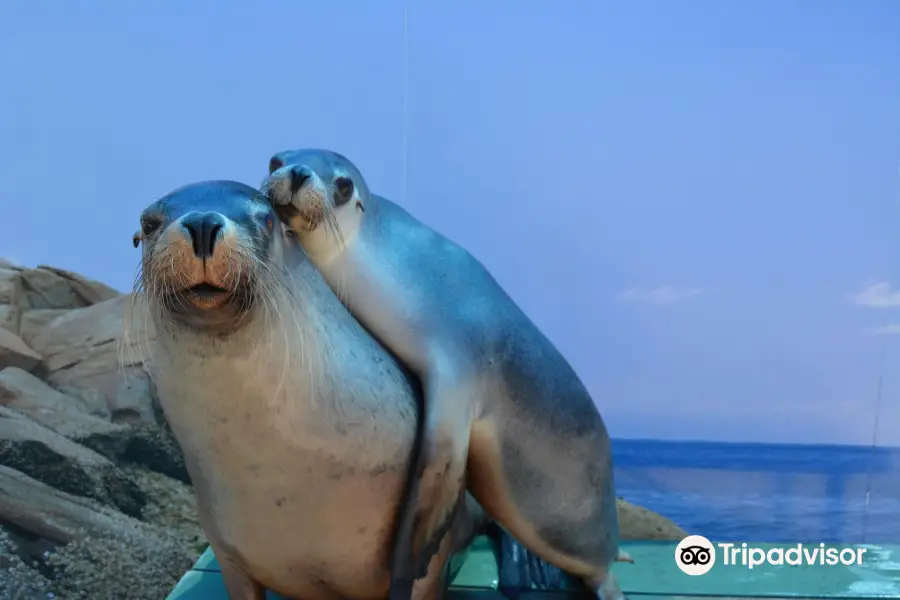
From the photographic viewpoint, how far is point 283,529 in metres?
1.28

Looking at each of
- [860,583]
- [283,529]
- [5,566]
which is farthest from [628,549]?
[5,566]

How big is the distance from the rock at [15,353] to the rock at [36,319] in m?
0.05

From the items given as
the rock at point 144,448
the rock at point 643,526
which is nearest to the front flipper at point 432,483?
the rock at point 643,526

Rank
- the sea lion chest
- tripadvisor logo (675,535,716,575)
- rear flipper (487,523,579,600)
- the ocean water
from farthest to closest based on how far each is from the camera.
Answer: the ocean water, tripadvisor logo (675,535,716,575), rear flipper (487,523,579,600), the sea lion chest

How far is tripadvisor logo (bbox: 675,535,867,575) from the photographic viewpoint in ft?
6.79

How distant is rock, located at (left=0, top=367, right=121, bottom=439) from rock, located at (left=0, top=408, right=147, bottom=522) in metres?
0.04

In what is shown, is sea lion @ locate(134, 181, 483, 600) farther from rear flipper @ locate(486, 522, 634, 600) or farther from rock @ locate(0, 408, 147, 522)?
rock @ locate(0, 408, 147, 522)

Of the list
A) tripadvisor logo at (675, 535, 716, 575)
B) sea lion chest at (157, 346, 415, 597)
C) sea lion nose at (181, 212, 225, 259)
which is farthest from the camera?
tripadvisor logo at (675, 535, 716, 575)

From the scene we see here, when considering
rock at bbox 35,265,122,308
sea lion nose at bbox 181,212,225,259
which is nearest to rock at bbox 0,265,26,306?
rock at bbox 35,265,122,308

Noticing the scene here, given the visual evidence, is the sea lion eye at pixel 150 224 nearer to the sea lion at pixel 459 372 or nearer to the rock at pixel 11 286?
the sea lion at pixel 459 372

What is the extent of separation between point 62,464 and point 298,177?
6.69 ft

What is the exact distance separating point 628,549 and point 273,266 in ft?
5.17

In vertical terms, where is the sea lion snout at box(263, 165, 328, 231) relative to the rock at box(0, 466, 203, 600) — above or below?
above

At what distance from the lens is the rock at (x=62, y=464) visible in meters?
2.77
